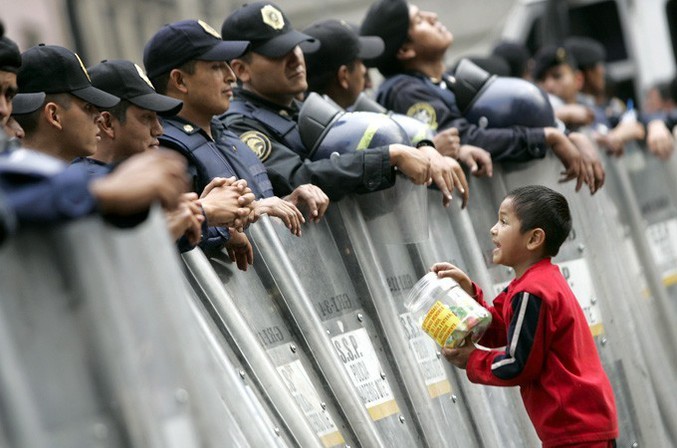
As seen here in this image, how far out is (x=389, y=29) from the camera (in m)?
8.34

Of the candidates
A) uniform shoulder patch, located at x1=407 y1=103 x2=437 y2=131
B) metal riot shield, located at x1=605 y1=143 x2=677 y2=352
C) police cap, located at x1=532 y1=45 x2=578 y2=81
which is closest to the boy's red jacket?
uniform shoulder patch, located at x1=407 y1=103 x2=437 y2=131

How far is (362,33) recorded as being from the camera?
28.1 ft

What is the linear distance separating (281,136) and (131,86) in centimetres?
97

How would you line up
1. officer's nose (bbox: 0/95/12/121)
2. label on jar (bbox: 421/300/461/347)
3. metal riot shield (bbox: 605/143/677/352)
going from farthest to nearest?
1. metal riot shield (bbox: 605/143/677/352)
2. label on jar (bbox: 421/300/461/347)
3. officer's nose (bbox: 0/95/12/121)

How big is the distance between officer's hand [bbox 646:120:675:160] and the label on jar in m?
4.59

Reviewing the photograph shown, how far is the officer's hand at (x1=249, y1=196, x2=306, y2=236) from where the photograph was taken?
5.84m

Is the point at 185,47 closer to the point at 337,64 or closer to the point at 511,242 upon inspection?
the point at 337,64

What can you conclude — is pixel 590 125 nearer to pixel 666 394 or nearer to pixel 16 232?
pixel 666 394

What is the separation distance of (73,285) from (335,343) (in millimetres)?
2438

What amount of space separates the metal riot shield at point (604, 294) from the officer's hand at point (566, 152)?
0.07 meters

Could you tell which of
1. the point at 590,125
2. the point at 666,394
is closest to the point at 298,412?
the point at 666,394

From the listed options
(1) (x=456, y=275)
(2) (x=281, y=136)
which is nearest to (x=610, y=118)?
(2) (x=281, y=136)

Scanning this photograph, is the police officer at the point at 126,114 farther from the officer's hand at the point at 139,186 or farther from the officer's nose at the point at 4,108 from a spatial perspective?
the officer's hand at the point at 139,186

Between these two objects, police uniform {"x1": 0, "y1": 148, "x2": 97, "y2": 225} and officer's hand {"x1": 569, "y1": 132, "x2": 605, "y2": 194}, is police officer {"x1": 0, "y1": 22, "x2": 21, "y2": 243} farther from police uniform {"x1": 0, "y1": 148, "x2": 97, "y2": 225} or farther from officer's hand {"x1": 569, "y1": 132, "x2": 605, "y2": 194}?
officer's hand {"x1": 569, "y1": 132, "x2": 605, "y2": 194}
